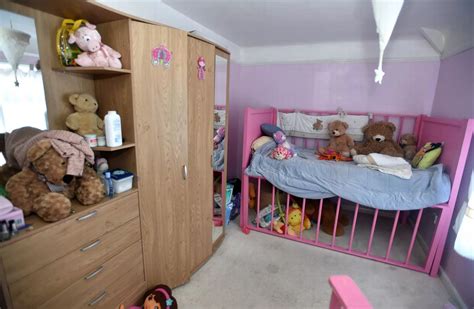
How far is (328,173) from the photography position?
2129mm

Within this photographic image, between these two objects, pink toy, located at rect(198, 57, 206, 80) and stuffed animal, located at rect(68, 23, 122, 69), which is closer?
stuffed animal, located at rect(68, 23, 122, 69)

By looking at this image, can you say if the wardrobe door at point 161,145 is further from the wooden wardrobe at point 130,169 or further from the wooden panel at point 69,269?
the wooden panel at point 69,269

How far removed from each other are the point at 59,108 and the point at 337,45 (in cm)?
288

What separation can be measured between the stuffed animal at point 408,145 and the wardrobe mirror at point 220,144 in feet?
6.42

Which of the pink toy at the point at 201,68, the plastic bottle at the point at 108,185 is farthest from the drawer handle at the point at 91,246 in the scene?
the pink toy at the point at 201,68

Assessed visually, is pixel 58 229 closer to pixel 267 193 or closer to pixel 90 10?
pixel 90 10

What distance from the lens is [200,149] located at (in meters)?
1.78

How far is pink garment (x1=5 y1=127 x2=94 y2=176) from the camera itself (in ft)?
3.52

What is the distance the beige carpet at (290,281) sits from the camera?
5.53 feet

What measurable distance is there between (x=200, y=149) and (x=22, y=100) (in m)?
1.03

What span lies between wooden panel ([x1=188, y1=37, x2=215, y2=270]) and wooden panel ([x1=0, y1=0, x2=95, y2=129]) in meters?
0.66

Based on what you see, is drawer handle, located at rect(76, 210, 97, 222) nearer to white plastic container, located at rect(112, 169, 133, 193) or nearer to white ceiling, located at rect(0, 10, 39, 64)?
white plastic container, located at rect(112, 169, 133, 193)

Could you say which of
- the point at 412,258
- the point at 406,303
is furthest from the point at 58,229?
the point at 412,258

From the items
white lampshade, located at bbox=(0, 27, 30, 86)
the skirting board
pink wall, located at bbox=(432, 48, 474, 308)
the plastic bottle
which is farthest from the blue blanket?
white lampshade, located at bbox=(0, 27, 30, 86)
